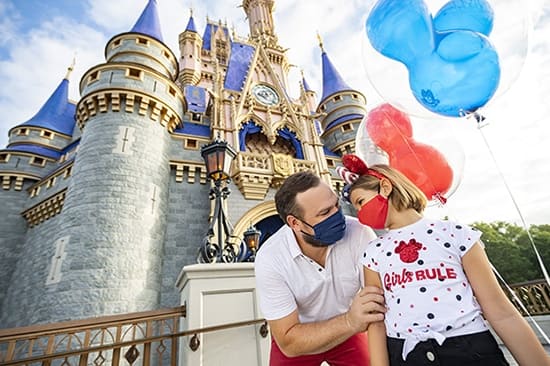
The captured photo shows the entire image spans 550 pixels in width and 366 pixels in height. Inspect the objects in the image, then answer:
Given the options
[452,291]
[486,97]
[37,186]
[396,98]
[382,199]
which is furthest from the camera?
[37,186]

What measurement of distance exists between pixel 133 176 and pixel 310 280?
27.5 feet

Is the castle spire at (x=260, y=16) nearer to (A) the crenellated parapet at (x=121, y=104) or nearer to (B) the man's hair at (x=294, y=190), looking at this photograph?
(A) the crenellated parapet at (x=121, y=104)

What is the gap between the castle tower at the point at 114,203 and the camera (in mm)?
6574

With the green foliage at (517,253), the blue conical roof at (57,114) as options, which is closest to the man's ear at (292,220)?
the blue conical roof at (57,114)

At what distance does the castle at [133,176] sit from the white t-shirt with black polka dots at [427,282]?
24.6 feet

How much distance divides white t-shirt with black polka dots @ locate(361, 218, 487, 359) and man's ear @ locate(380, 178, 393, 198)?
0.69 feet

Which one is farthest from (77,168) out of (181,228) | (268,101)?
(268,101)

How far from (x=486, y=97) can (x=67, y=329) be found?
4526mm

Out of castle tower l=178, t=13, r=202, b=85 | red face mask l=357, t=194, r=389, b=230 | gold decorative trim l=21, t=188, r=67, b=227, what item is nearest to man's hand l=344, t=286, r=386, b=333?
red face mask l=357, t=194, r=389, b=230

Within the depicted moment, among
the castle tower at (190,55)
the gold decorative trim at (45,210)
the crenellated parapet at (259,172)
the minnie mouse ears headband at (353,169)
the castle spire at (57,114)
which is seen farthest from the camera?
the castle tower at (190,55)

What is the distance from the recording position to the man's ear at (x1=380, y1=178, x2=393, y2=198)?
1395mm

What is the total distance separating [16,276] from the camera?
957 centimetres

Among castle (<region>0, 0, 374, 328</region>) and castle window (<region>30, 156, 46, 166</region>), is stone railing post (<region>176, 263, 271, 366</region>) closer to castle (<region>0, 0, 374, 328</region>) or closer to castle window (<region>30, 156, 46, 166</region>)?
castle (<region>0, 0, 374, 328</region>)

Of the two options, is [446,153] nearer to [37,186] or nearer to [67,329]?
[67,329]
